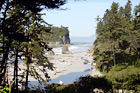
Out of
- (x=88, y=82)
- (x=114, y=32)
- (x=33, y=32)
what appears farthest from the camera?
(x=114, y=32)

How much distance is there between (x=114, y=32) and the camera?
109 ft

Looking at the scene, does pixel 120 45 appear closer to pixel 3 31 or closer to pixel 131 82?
pixel 131 82

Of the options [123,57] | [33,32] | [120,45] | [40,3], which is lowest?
[123,57]

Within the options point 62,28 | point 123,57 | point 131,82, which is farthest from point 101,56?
point 62,28

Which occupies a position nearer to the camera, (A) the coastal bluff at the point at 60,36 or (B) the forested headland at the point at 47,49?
(B) the forested headland at the point at 47,49

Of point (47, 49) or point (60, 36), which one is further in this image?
point (60, 36)

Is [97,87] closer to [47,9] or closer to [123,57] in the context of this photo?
Answer: [47,9]

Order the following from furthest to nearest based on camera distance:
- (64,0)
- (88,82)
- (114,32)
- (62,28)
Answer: (62,28) < (114,32) < (88,82) < (64,0)

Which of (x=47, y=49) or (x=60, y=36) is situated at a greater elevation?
(x=60, y=36)

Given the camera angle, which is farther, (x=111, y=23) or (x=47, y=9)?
(x=111, y=23)

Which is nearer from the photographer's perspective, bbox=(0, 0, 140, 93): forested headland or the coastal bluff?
bbox=(0, 0, 140, 93): forested headland

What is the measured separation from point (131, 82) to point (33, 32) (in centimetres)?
981

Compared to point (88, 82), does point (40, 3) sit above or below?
above

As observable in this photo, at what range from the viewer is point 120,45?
133 ft
